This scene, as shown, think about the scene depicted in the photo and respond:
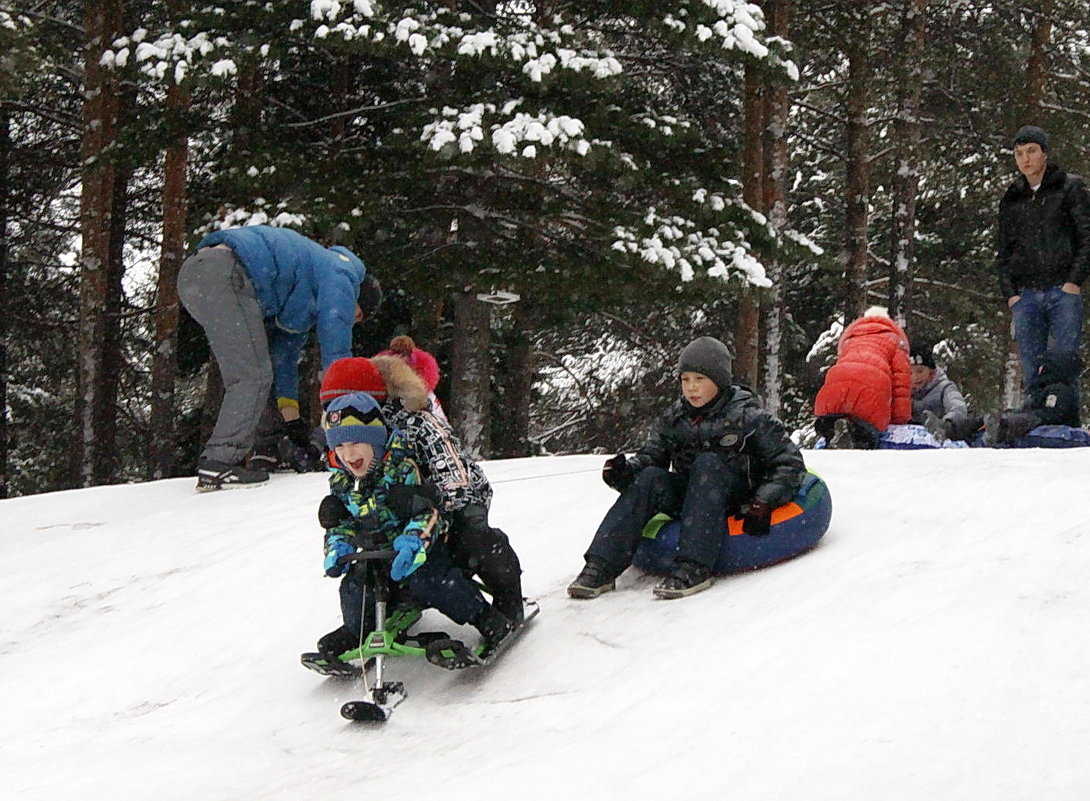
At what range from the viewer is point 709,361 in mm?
5332

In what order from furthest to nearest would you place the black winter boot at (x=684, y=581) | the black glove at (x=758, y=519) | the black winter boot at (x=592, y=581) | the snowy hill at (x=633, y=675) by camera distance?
the black winter boot at (x=592, y=581)
the black glove at (x=758, y=519)
the black winter boot at (x=684, y=581)
the snowy hill at (x=633, y=675)

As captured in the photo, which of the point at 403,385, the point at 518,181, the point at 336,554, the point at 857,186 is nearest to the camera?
the point at 336,554

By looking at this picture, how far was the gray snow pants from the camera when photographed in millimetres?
7953

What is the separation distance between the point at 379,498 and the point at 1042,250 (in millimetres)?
5580

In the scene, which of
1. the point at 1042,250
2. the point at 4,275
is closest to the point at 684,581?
the point at 1042,250

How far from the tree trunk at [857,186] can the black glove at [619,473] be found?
1196cm

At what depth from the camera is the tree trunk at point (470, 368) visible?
12125mm

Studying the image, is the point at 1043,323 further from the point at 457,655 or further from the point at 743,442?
the point at 457,655

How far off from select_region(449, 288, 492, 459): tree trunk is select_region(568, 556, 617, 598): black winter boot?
22.3 ft

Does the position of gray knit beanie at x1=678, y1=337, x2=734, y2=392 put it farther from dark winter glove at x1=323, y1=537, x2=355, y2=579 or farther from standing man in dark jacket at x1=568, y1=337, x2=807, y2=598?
dark winter glove at x1=323, y1=537, x2=355, y2=579

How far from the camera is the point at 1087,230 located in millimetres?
8094

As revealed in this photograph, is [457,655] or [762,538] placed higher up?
[762,538]

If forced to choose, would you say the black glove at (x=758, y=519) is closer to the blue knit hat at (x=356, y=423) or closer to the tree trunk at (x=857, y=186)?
the blue knit hat at (x=356, y=423)

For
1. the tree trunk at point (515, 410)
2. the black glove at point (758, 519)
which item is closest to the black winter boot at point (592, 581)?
the black glove at point (758, 519)
